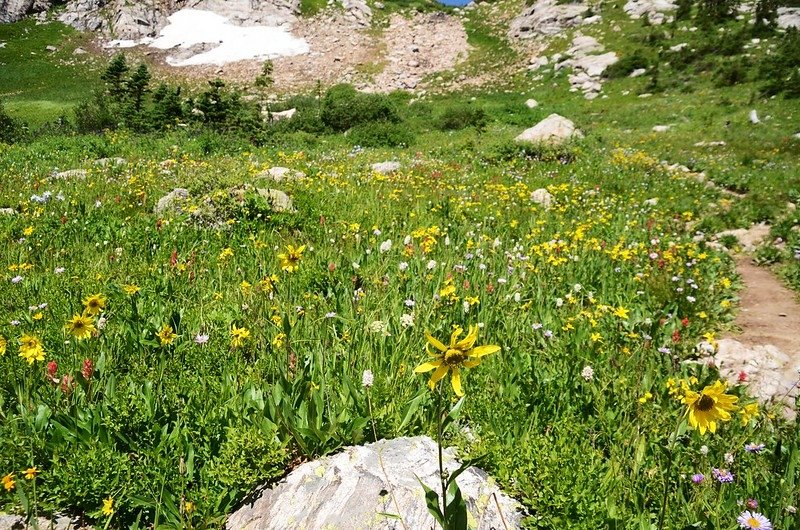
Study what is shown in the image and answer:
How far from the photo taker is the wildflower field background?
2291 millimetres

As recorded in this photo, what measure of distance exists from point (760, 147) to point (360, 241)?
1364 cm

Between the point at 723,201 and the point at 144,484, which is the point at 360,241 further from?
the point at 723,201

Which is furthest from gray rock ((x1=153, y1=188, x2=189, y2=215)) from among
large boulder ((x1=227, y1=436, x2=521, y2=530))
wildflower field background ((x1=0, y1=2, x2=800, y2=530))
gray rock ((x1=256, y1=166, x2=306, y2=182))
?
large boulder ((x1=227, y1=436, x2=521, y2=530))

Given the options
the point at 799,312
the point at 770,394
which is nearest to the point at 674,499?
the point at 770,394

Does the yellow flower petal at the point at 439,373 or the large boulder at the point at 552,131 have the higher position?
the yellow flower petal at the point at 439,373

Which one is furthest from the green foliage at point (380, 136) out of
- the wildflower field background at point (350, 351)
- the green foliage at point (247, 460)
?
the green foliage at point (247, 460)

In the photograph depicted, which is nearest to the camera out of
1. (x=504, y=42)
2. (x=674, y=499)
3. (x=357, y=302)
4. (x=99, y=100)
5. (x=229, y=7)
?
(x=674, y=499)

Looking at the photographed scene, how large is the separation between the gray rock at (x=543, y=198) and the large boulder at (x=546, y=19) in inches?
1476

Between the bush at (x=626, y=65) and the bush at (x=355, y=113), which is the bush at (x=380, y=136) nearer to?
the bush at (x=355, y=113)

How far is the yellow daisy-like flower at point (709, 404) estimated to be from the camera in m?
1.82

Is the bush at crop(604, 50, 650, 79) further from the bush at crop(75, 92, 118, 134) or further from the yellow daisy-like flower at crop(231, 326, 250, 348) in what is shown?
the yellow daisy-like flower at crop(231, 326, 250, 348)

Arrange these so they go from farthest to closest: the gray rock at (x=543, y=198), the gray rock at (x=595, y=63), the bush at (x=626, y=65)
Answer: the gray rock at (x=595, y=63), the bush at (x=626, y=65), the gray rock at (x=543, y=198)

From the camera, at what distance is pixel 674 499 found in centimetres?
248

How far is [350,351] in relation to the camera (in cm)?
330
